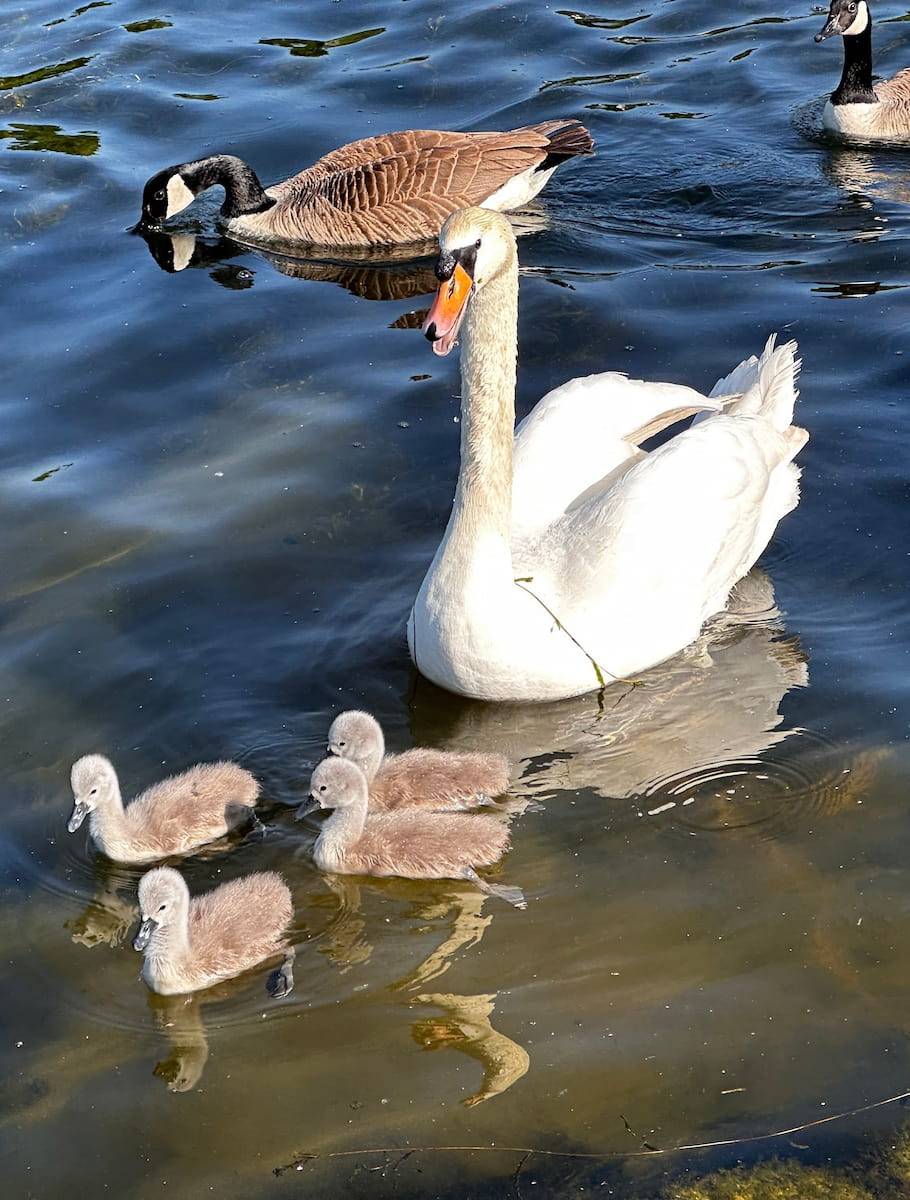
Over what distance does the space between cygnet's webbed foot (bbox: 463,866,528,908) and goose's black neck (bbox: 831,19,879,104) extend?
32.6ft

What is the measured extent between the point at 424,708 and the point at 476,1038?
214 cm

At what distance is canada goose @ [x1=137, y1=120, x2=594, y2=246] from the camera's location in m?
12.8

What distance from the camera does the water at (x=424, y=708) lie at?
16.9ft

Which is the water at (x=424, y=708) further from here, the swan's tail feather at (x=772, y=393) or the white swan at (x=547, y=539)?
the swan's tail feather at (x=772, y=393)

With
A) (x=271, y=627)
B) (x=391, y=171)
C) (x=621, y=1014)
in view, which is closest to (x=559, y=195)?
(x=391, y=171)

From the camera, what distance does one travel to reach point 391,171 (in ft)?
42.2

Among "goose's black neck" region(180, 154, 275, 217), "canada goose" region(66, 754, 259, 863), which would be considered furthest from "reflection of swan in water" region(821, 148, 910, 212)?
"canada goose" region(66, 754, 259, 863)

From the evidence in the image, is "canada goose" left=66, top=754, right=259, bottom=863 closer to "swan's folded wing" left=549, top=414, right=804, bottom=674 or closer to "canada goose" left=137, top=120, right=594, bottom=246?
"swan's folded wing" left=549, top=414, right=804, bottom=674

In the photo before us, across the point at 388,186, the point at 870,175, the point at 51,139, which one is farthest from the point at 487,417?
the point at 51,139

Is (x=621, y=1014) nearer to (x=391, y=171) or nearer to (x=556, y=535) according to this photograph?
(x=556, y=535)

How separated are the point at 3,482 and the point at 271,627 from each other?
236 centimetres

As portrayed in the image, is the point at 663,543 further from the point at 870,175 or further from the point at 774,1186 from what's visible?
the point at 870,175

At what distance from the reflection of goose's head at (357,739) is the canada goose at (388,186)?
23.9 feet

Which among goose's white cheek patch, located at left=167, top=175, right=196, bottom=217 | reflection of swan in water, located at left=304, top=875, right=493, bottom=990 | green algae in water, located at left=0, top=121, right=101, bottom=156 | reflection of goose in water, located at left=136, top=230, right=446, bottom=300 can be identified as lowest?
reflection of swan in water, located at left=304, top=875, right=493, bottom=990
